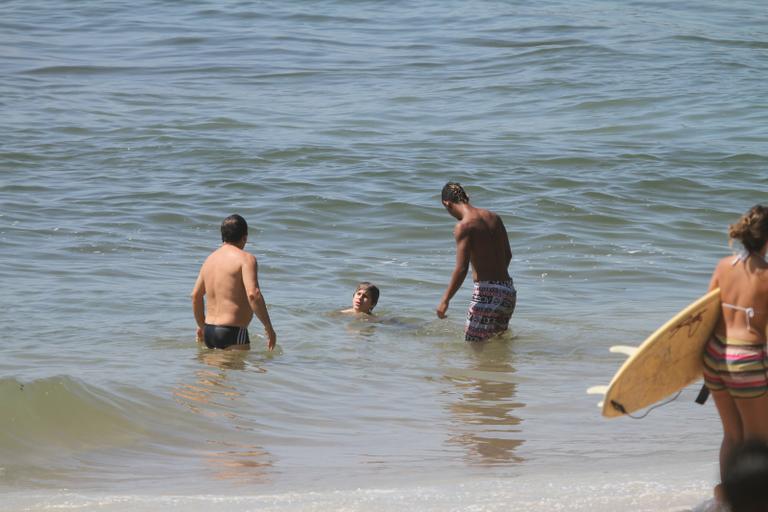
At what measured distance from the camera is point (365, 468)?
5.54 meters

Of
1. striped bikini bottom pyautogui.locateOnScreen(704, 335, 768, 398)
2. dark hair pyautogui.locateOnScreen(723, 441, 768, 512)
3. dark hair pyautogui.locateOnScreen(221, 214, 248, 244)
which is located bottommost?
dark hair pyautogui.locateOnScreen(221, 214, 248, 244)

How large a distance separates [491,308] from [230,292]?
73.6 inches

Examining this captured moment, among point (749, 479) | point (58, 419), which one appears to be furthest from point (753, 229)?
point (58, 419)

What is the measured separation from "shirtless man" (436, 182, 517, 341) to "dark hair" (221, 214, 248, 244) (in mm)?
1386

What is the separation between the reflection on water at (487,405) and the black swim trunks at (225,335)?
139cm

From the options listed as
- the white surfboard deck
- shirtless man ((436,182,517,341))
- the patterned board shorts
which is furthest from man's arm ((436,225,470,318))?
the white surfboard deck

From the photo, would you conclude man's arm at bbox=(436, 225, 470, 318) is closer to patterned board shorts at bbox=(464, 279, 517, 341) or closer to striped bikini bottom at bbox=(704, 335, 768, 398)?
patterned board shorts at bbox=(464, 279, 517, 341)

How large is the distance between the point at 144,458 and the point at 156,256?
21.0 ft

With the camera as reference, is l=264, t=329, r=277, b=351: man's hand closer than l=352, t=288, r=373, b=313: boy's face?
Yes

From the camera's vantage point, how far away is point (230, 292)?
7773 millimetres

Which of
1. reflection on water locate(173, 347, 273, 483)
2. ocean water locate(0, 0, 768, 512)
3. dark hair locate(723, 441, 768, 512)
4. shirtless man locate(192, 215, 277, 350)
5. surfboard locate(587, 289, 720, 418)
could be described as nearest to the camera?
dark hair locate(723, 441, 768, 512)

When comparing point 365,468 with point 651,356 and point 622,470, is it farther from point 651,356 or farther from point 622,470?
point 651,356

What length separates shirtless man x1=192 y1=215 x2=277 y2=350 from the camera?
25.4ft

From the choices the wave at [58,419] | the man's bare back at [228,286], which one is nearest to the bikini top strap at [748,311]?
the wave at [58,419]
